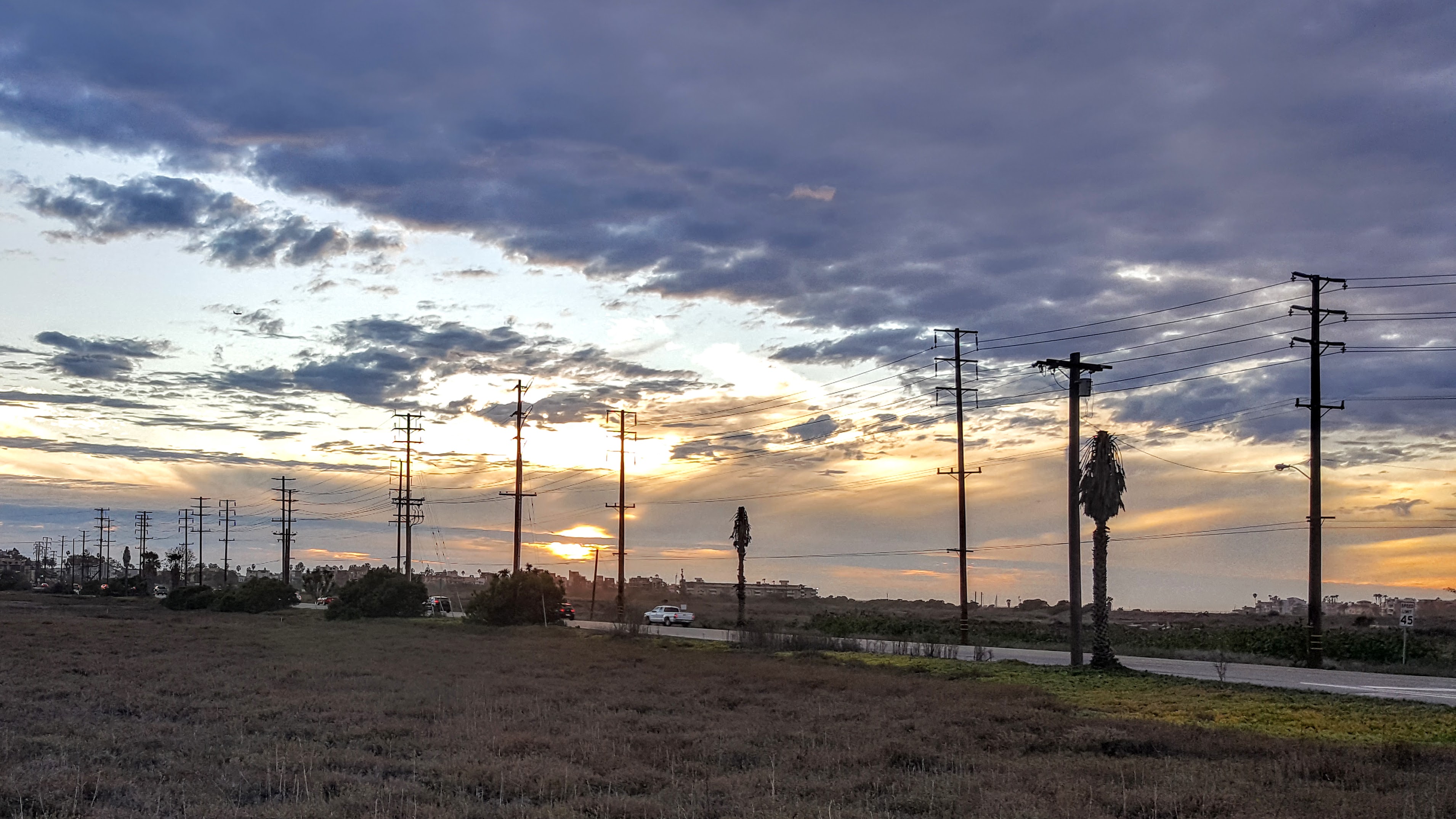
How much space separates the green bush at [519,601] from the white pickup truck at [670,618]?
10.8 meters

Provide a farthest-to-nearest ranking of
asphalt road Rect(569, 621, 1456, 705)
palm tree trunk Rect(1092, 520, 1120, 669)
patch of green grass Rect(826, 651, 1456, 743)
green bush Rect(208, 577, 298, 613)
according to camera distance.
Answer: green bush Rect(208, 577, 298, 613) → palm tree trunk Rect(1092, 520, 1120, 669) → asphalt road Rect(569, 621, 1456, 705) → patch of green grass Rect(826, 651, 1456, 743)

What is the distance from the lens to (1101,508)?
3706 centimetres

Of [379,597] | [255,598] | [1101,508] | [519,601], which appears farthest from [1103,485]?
[255,598]

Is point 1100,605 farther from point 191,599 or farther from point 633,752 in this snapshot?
point 191,599

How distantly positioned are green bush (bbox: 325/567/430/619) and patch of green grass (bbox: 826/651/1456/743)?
186 feet

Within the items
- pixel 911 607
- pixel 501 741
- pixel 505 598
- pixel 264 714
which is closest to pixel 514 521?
pixel 505 598

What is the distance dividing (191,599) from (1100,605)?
295ft

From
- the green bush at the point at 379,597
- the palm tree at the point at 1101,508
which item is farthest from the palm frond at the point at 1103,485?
the green bush at the point at 379,597

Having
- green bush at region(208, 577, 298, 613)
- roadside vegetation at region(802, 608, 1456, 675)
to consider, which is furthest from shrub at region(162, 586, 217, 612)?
roadside vegetation at region(802, 608, 1456, 675)

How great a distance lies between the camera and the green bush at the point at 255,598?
9444 centimetres

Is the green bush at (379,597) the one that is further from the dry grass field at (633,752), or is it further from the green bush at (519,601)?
the dry grass field at (633,752)

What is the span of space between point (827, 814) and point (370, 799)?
227 inches

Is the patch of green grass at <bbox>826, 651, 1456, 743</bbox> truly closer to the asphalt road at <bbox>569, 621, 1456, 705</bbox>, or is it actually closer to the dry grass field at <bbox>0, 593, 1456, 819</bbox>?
the dry grass field at <bbox>0, 593, 1456, 819</bbox>

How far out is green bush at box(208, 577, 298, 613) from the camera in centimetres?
9444
